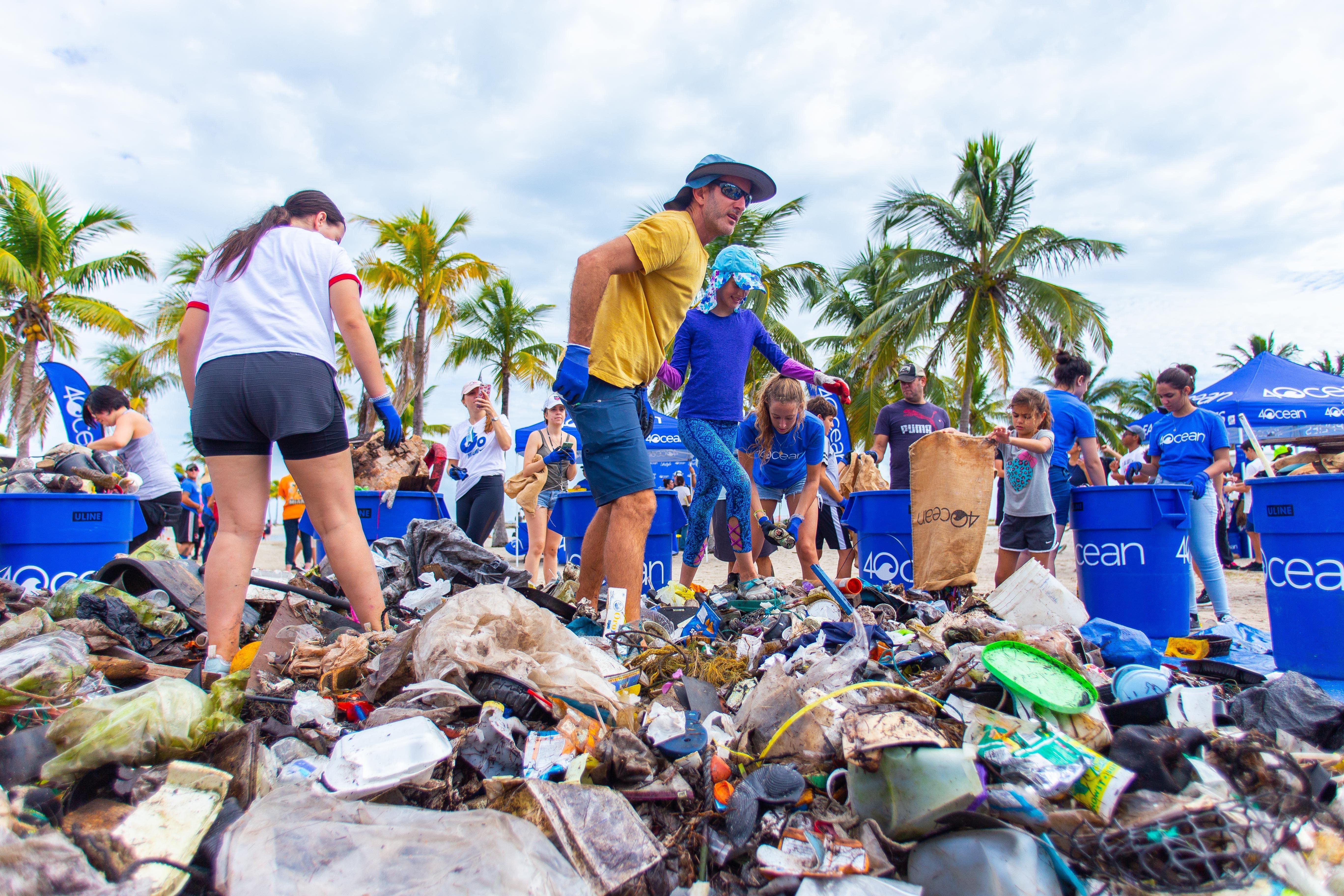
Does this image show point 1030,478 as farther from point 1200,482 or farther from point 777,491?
point 777,491

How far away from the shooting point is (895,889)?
1249 millimetres

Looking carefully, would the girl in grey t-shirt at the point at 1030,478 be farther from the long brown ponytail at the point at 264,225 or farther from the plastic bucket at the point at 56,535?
the plastic bucket at the point at 56,535

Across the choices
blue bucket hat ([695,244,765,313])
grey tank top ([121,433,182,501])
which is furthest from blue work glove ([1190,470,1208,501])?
grey tank top ([121,433,182,501])

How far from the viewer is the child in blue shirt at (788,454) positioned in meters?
4.59

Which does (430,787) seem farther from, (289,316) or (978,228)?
(978,228)

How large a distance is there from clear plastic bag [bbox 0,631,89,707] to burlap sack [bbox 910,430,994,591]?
3813 mm

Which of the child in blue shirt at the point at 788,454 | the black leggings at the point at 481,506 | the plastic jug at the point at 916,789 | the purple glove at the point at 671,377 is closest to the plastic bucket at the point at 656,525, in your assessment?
the child in blue shirt at the point at 788,454

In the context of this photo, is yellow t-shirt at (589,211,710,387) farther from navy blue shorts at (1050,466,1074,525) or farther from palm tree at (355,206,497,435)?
palm tree at (355,206,497,435)

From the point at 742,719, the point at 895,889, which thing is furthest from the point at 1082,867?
the point at 742,719

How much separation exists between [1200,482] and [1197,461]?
0.16 m

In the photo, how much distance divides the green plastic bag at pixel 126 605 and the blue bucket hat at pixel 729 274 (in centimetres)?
299

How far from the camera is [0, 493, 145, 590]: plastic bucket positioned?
11.3ft

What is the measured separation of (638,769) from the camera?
1.56 meters

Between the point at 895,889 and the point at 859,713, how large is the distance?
0.39 meters
